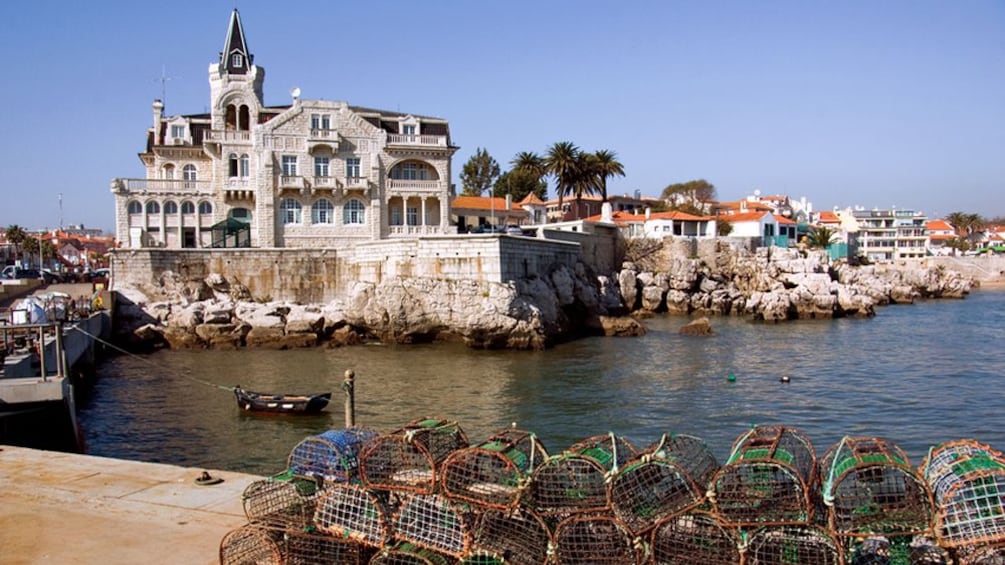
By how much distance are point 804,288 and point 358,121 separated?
3237 centimetres

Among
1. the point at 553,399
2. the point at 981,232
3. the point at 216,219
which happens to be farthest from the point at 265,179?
the point at 981,232

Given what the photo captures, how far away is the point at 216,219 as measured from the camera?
→ 49500 mm

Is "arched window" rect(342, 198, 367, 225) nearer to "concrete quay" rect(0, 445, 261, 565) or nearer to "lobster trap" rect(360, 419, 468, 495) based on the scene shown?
"concrete quay" rect(0, 445, 261, 565)

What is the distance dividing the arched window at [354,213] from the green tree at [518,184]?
36684 millimetres

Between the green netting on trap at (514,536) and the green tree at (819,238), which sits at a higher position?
the green tree at (819,238)

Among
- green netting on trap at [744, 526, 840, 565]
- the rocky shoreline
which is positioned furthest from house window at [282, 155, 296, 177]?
green netting on trap at [744, 526, 840, 565]

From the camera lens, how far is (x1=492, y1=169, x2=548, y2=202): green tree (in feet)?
282

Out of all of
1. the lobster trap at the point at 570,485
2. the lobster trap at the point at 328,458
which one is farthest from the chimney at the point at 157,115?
the lobster trap at the point at 570,485

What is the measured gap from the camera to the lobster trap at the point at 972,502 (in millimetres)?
7262

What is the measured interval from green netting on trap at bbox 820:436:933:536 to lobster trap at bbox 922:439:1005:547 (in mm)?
198

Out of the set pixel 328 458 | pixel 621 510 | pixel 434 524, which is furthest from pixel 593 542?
pixel 328 458

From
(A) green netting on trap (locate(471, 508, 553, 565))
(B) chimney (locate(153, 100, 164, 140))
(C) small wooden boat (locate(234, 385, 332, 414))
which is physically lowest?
(C) small wooden boat (locate(234, 385, 332, 414))

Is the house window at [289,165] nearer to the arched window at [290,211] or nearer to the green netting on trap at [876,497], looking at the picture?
the arched window at [290,211]

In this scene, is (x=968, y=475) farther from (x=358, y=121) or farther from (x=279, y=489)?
(x=358, y=121)
